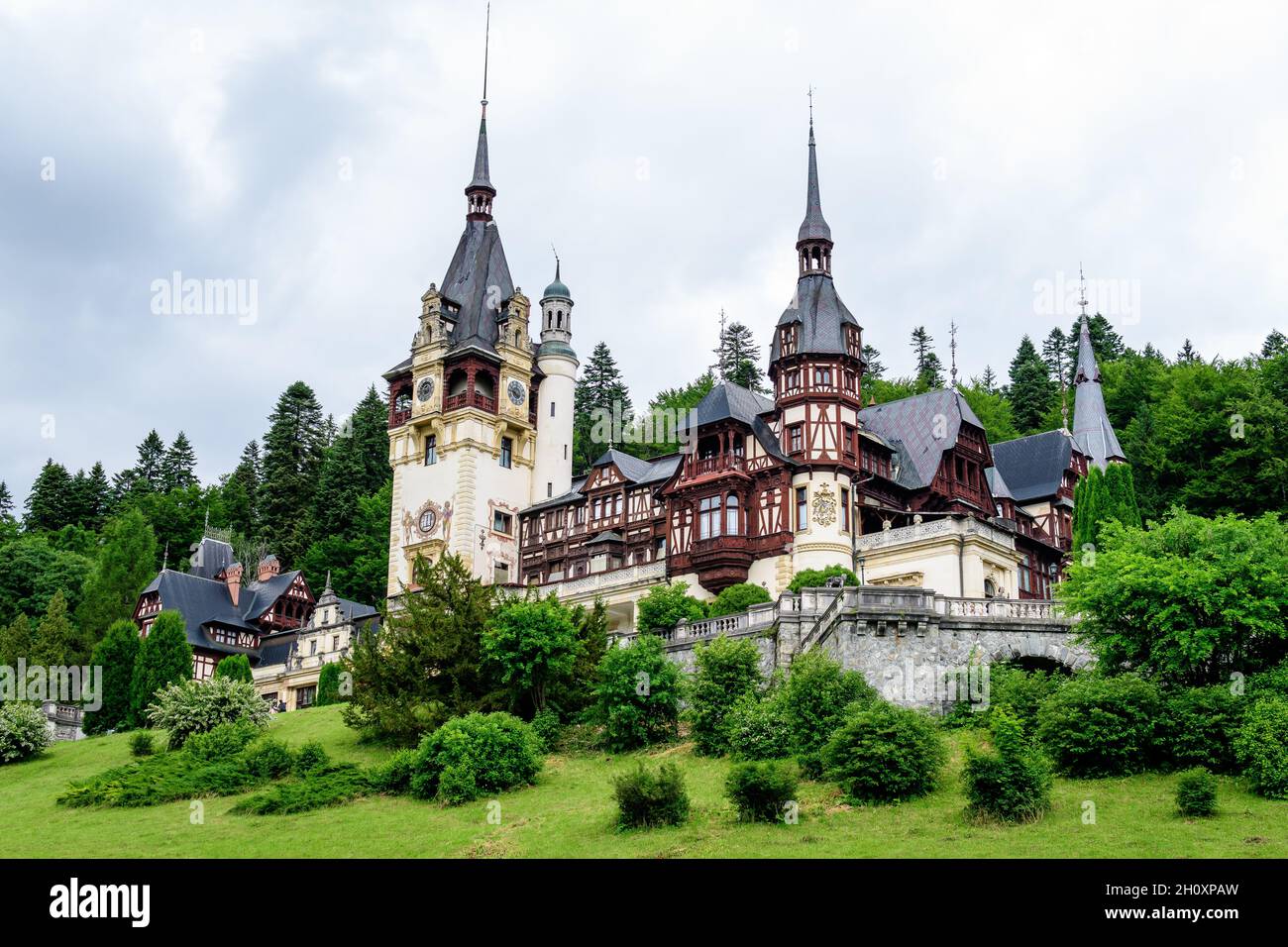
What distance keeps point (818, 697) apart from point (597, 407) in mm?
64534

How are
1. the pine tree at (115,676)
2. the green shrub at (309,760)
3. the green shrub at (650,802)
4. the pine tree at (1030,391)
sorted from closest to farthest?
the green shrub at (650,802), the green shrub at (309,760), the pine tree at (115,676), the pine tree at (1030,391)

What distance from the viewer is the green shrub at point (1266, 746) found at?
32.3 m

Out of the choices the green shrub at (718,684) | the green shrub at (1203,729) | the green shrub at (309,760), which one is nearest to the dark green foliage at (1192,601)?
the green shrub at (1203,729)

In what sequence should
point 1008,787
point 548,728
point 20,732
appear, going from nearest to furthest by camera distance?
1. point 1008,787
2. point 548,728
3. point 20,732

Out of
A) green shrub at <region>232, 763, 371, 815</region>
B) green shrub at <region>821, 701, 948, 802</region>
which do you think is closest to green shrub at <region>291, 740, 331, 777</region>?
green shrub at <region>232, 763, 371, 815</region>

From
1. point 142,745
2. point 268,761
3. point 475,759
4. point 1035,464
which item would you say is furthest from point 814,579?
point 1035,464

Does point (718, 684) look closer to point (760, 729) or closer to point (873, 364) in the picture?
point (760, 729)

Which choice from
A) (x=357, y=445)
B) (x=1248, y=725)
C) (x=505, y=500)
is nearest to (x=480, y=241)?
(x=505, y=500)

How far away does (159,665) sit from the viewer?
62.0m

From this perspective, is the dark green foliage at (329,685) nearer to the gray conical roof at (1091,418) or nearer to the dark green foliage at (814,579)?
the dark green foliage at (814,579)

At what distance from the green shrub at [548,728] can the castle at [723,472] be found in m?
9.30

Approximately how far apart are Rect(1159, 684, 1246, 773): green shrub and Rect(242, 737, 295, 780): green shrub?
25.0 metres

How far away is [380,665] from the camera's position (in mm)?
47219
